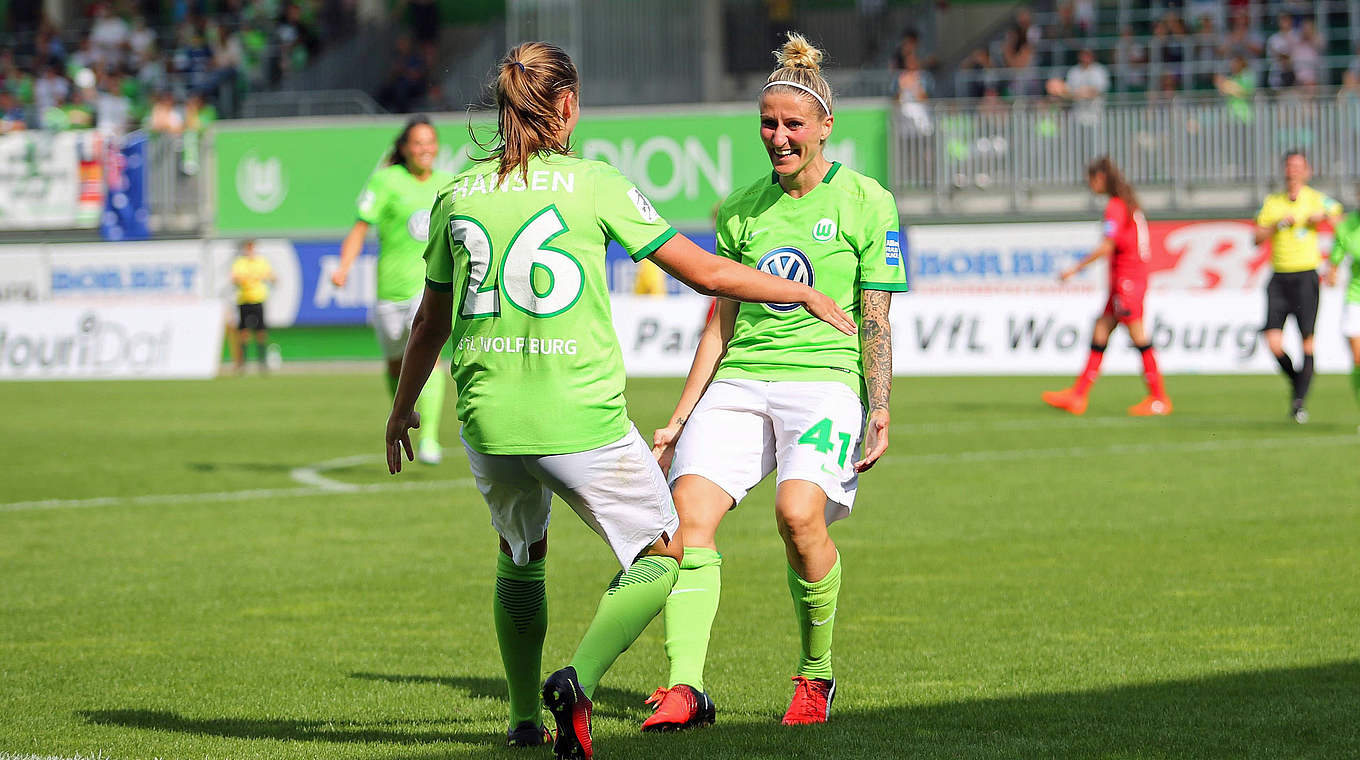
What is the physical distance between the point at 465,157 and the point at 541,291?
2451cm

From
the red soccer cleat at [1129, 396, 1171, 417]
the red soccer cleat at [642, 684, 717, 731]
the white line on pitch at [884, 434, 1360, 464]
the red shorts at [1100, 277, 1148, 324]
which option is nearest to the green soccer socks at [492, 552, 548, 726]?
the red soccer cleat at [642, 684, 717, 731]

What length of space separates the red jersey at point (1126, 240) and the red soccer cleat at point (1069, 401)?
3.92 feet

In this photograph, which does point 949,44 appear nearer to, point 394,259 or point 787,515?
point 394,259

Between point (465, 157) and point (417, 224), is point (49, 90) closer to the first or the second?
point (465, 157)

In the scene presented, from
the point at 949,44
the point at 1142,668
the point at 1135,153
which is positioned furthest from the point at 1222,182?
the point at 1142,668

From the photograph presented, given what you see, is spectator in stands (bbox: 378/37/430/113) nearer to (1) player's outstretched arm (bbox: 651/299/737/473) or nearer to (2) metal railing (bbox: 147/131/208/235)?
(2) metal railing (bbox: 147/131/208/235)

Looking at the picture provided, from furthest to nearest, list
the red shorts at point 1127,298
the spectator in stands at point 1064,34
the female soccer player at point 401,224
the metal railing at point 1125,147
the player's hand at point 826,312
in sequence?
1. the spectator in stands at point 1064,34
2. the metal railing at point 1125,147
3. the red shorts at point 1127,298
4. the female soccer player at point 401,224
5. the player's hand at point 826,312

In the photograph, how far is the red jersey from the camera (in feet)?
55.8

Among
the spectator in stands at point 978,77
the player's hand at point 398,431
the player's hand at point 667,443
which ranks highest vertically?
the spectator in stands at point 978,77

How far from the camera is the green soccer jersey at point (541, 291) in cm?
430

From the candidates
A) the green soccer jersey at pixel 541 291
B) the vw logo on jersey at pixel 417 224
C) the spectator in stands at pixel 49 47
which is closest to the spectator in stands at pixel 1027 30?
the vw logo on jersey at pixel 417 224

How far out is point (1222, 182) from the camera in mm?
26344

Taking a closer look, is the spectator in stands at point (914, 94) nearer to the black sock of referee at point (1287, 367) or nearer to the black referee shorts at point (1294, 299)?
the black referee shorts at point (1294, 299)

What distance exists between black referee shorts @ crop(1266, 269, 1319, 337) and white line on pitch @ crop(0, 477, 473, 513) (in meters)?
8.09
